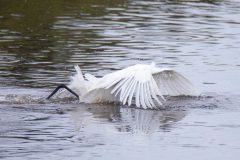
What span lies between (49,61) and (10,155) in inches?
282

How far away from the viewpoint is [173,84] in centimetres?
1375

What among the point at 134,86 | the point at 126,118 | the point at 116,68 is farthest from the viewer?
the point at 116,68

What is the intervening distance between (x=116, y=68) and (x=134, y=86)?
350 centimetres

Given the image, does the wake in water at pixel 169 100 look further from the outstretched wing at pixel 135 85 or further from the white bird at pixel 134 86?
the outstretched wing at pixel 135 85

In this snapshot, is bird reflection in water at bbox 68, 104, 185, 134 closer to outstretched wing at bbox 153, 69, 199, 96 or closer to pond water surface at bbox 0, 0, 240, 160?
pond water surface at bbox 0, 0, 240, 160

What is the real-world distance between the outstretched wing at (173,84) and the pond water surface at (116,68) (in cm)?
11

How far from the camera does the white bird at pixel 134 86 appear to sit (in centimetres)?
1251

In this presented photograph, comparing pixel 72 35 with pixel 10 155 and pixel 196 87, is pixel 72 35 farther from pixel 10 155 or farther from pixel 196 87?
pixel 10 155

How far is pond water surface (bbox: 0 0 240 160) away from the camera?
34.6 ft

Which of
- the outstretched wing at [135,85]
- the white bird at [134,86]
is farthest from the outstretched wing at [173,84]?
the outstretched wing at [135,85]

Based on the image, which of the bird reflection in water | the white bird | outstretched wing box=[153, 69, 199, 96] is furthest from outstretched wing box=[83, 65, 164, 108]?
outstretched wing box=[153, 69, 199, 96]

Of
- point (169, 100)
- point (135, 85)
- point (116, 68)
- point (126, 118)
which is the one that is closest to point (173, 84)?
point (169, 100)

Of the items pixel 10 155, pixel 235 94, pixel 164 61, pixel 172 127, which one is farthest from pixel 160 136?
pixel 164 61

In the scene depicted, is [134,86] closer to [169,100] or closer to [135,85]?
[135,85]
